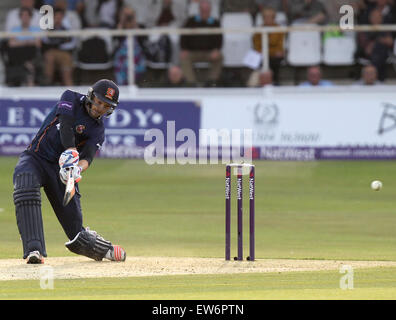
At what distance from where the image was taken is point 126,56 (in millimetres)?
24250

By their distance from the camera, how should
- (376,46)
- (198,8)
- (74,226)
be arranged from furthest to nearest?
(198,8) → (376,46) → (74,226)

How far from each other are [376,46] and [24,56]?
7.62 meters

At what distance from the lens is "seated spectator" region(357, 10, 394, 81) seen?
2325 centimetres

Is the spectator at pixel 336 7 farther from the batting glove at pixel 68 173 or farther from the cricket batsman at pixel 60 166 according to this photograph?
the batting glove at pixel 68 173

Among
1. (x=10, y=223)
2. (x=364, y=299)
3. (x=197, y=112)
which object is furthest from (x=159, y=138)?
(x=364, y=299)

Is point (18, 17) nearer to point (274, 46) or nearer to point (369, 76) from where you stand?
point (274, 46)

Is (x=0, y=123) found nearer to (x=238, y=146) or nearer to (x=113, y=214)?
(x=238, y=146)

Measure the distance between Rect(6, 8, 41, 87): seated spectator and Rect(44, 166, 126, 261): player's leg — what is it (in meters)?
12.8

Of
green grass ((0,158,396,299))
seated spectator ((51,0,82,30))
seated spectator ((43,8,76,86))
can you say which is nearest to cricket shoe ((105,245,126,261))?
green grass ((0,158,396,299))

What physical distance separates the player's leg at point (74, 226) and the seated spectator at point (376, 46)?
1247 centimetres

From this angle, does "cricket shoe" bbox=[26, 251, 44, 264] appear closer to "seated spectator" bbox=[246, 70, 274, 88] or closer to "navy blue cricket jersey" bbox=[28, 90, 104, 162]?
"navy blue cricket jersey" bbox=[28, 90, 104, 162]

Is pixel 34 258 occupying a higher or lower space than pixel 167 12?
lower

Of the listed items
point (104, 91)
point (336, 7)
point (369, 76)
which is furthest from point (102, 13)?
point (104, 91)
